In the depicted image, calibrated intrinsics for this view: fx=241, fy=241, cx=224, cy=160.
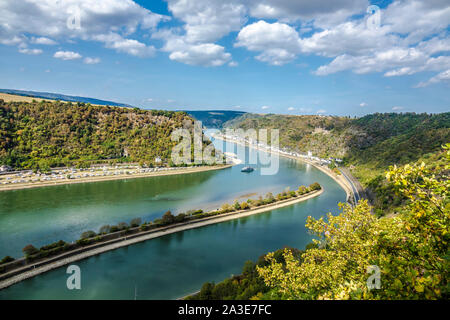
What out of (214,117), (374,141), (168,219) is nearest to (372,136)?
(374,141)

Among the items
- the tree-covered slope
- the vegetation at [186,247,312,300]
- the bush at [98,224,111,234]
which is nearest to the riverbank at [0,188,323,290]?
the bush at [98,224,111,234]

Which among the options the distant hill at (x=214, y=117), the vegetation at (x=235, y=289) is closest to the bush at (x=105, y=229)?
the vegetation at (x=235, y=289)

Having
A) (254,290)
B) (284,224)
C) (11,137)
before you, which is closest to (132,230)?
(254,290)

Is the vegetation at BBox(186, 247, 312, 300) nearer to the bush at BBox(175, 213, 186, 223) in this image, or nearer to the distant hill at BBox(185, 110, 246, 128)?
the bush at BBox(175, 213, 186, 223)

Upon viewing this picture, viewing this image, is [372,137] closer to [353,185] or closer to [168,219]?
[353,185]

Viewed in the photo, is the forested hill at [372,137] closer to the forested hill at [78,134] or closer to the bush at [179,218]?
the bush at [179,218]
